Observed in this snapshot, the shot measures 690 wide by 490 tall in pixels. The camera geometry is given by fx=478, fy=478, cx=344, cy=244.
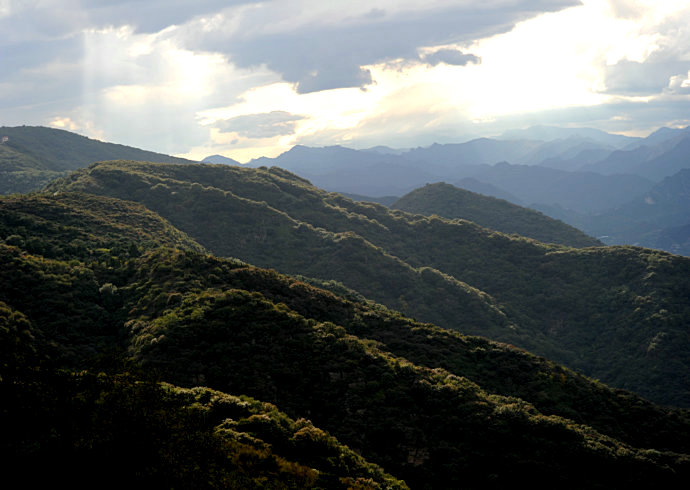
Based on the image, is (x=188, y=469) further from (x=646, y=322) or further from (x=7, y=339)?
(x=646, y=322)

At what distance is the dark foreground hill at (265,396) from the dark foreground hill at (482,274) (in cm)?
6562

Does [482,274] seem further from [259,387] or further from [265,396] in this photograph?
[265,396]

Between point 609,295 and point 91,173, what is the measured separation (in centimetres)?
16447

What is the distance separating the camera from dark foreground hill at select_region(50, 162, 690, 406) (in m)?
118

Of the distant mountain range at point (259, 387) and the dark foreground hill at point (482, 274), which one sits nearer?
the distant mountain range at point (259, 387)

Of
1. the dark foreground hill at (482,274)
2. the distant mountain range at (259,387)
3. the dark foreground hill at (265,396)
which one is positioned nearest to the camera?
A: the dark foreground hill at (265,396)

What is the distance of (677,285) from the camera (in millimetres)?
130625

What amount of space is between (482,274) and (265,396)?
13264 centimetres

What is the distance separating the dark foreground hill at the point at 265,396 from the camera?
23.3m

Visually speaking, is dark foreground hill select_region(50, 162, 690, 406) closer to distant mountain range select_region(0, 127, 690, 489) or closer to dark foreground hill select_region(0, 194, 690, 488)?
distant mountain range select_region(0, 127, 690, 489)

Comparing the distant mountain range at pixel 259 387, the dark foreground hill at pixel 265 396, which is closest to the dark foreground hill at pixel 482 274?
the distant mountain range at pixel 259 387

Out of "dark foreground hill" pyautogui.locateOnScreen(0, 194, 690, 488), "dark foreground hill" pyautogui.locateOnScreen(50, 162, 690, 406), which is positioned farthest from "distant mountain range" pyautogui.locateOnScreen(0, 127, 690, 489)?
"dark foreground hill" pyautogui.locateOnScreen(50, 162, 690, 406)

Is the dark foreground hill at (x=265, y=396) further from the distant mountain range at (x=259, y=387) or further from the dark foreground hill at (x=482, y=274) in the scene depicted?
the dark foreground hill at (x=482, y=274)

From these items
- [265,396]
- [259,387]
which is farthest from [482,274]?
[265,396]
